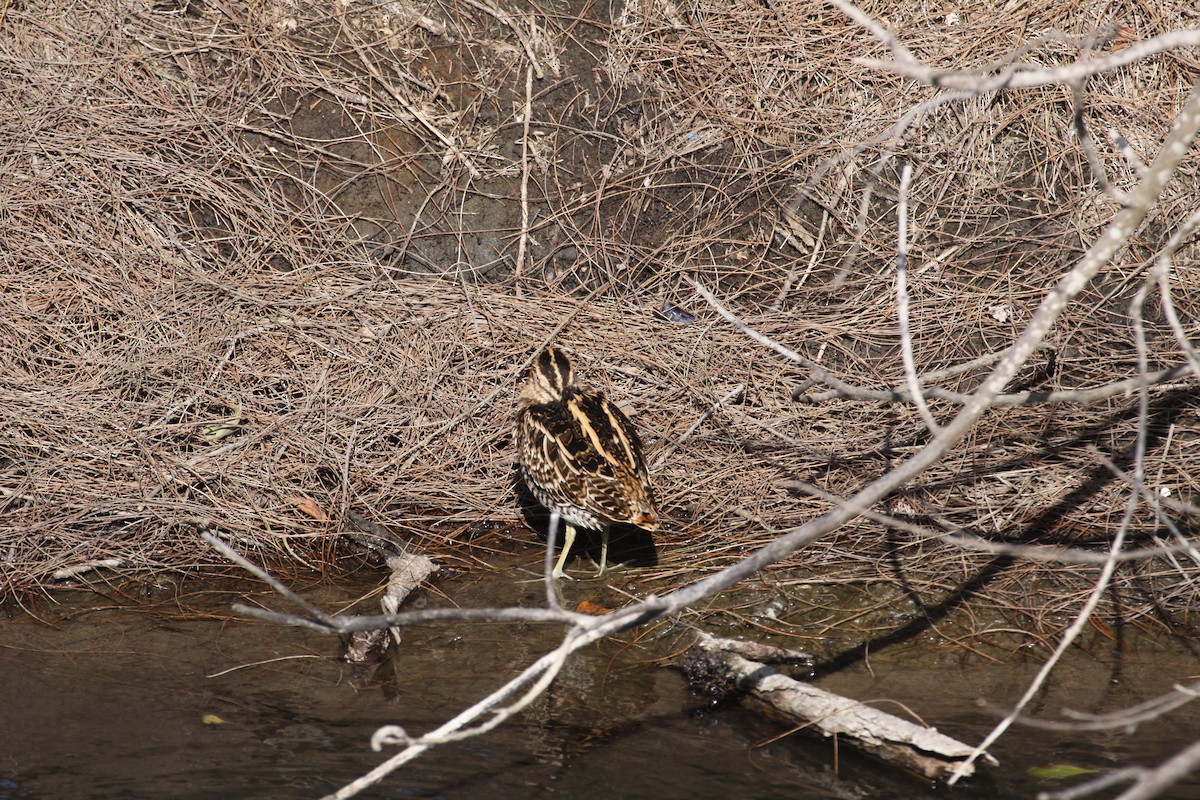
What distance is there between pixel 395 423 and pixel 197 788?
94.8 inches

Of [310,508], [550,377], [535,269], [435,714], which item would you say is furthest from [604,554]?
[535,269]

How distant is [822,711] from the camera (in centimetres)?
436

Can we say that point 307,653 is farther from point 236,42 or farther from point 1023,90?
point 1023,90

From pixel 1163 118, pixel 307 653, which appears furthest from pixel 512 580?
pixel 1163 118

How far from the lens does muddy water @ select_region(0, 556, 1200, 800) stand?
421 cm

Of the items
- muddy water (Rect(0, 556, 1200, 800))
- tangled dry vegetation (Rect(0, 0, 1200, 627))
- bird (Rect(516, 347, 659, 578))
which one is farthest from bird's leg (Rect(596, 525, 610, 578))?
muddy water (Rect(0, 556, 1200, 800))

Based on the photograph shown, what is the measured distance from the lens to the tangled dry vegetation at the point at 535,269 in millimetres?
5629

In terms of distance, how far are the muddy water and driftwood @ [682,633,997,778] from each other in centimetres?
8

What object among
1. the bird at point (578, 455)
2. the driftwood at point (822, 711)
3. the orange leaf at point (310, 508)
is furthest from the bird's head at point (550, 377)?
the driftwood at point (822, 711)

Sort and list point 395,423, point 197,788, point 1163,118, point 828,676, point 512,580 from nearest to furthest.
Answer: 1. point 197,788
2. point 828,676
3. point 512,580
4. point 395,423
5. point 1163,118

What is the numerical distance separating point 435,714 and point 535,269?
3116mm

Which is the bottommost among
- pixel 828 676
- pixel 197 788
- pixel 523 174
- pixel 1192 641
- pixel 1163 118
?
pixel 197 788

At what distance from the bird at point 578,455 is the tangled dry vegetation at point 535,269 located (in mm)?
571

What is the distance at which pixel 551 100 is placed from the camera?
285 inches
